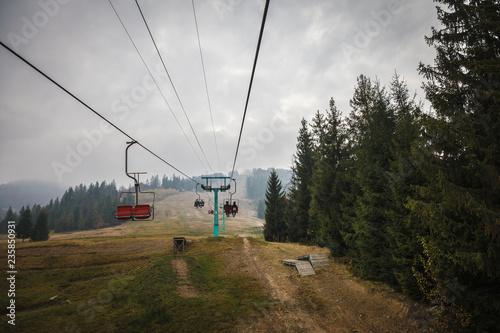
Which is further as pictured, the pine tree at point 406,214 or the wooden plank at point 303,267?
the wooden plank at point 303,267

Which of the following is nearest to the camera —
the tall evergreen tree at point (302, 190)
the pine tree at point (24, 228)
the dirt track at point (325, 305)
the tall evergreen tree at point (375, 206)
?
the dirt track at point (325, 305)

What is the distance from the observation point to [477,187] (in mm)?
7934

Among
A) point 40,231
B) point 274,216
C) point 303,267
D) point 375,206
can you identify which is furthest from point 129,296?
point 40,231

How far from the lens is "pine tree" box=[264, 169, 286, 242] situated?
1636 inches

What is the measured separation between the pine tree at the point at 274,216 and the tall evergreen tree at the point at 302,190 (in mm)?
4456

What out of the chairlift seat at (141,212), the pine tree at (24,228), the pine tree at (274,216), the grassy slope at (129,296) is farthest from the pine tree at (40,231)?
the chairlift seat at (141,212)

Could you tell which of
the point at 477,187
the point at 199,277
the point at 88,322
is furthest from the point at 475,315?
the point at 88,322

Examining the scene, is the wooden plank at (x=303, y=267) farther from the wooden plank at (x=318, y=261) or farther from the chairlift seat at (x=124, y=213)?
the chairlift seat at (x=124, y=213)

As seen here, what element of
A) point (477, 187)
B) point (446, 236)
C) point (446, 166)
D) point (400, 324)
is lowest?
point (400, 324)

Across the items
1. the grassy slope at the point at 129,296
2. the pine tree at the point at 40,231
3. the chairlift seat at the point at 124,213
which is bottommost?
the pine tree at the point at 40,231

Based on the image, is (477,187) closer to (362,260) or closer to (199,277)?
(362,260)

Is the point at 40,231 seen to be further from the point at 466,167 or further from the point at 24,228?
the point at 466,167

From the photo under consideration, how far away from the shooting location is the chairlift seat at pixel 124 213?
13674 mm

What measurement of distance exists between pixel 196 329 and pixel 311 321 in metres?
5.46
